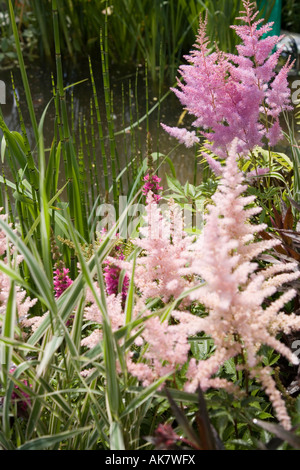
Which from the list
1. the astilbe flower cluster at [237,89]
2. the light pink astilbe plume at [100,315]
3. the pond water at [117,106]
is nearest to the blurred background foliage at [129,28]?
the pond water at [117,106]

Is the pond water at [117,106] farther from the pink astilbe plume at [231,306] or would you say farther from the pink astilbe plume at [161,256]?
the pink astilbe plume at [231,306]

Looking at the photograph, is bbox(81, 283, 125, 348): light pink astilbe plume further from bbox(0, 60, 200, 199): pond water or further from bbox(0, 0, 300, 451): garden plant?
bbox(0, 60, 200, 199): pond water

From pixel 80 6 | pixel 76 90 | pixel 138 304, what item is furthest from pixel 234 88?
pixel 80 6

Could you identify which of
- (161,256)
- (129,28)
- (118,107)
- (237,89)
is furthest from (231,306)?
(129,28)

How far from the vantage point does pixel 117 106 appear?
3.67m

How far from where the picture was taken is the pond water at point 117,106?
3053mm

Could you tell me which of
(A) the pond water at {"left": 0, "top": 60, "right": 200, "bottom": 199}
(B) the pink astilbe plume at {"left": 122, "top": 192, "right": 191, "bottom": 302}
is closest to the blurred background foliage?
(A) the pond water at {"left": 0, "top": 60, "right": 200, "bottom": 199}

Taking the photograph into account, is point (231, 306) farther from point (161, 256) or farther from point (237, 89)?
point (237, 89)

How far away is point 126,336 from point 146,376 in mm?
85

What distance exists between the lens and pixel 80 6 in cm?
404

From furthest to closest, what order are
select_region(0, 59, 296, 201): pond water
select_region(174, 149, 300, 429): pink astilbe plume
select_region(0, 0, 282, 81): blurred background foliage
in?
1. select_region(0, 0, 282, 81): blurred background foliage
2. select_region(0, 59, 296, 201): pond water
3. select_region(174, 149, 300, 429): pink astilbe plume

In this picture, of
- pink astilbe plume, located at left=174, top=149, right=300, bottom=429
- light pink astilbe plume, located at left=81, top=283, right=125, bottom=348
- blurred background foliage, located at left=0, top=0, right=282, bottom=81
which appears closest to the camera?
pink astilbe plume, located at left=174, top=149, right=300, bottom=429

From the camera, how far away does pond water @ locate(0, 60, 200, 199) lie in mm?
3053
